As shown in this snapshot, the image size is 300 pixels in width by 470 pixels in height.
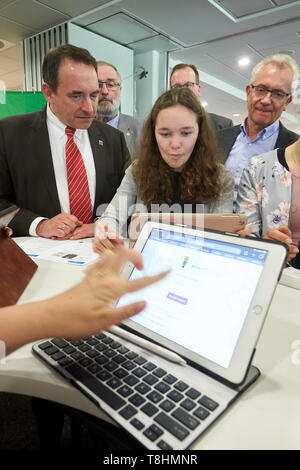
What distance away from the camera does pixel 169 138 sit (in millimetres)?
1553

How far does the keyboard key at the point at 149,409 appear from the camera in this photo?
18.8 inches

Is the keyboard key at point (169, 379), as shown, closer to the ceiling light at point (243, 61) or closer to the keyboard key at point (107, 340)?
the keyboard key at point (107, 340)

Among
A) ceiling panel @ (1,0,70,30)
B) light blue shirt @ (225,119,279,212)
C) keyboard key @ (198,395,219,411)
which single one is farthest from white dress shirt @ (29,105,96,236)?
ceiling panel @ (1,0,70,30)

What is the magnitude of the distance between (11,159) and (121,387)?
1.67m

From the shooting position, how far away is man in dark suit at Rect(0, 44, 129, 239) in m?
1.74

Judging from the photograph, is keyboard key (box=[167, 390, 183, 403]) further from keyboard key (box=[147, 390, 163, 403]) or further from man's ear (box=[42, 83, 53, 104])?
man's ear (box=[42, 83, 53, 104])

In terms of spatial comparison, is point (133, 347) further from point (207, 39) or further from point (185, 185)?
point (207, 39)

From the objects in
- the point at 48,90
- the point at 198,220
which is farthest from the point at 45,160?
the point at 198,220

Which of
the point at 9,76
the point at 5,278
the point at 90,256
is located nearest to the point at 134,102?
the point at 9,76

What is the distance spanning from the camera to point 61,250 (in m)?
1.31

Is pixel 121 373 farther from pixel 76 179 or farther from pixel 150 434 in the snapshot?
pixel 76 179

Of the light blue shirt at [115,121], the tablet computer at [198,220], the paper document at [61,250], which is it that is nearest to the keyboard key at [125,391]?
the tablet computer at [198,220]

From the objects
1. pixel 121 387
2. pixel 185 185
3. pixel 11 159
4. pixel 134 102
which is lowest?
pixel 121 387

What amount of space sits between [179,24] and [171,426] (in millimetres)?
4696
